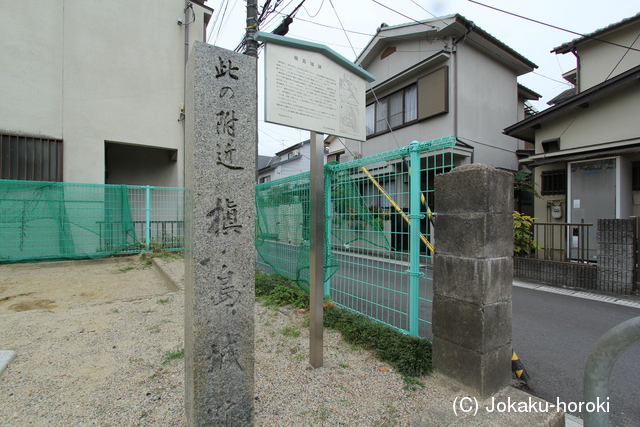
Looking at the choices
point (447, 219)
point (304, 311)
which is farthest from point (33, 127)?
point (447, 219)

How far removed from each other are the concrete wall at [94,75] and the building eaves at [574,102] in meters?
10.8

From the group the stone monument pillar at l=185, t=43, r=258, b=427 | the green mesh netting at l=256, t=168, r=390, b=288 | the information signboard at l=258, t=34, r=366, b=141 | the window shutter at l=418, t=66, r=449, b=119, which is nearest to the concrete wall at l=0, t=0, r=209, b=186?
the green mesh netting at l=256, t=168, r=390, b=288

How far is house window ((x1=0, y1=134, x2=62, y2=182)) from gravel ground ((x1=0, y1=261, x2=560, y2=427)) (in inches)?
254

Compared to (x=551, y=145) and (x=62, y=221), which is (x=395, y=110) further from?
(x=62, y=221)

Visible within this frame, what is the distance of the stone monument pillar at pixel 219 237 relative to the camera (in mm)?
1803

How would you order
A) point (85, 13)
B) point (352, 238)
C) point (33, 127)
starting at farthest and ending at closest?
point (85, 13), point (33, 127), point (352, 238)

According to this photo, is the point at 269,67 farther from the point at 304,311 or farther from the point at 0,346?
the point at 0,346

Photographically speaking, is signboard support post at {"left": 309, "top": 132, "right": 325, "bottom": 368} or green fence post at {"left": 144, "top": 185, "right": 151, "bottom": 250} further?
green fence post at {"left": 144, "top": 185, "right": 151, "bottom": 250}

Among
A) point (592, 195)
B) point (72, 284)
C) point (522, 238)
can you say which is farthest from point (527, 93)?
point (72, 284)

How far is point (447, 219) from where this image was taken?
96.8 inches

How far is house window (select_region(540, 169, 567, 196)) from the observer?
8.58 m

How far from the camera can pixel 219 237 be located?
73.2 inches

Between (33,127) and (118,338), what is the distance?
8295mm

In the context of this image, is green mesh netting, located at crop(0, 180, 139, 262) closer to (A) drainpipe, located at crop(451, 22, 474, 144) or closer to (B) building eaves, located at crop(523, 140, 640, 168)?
(A) drainpipe, located at crop(451, 22, 474, 144)
